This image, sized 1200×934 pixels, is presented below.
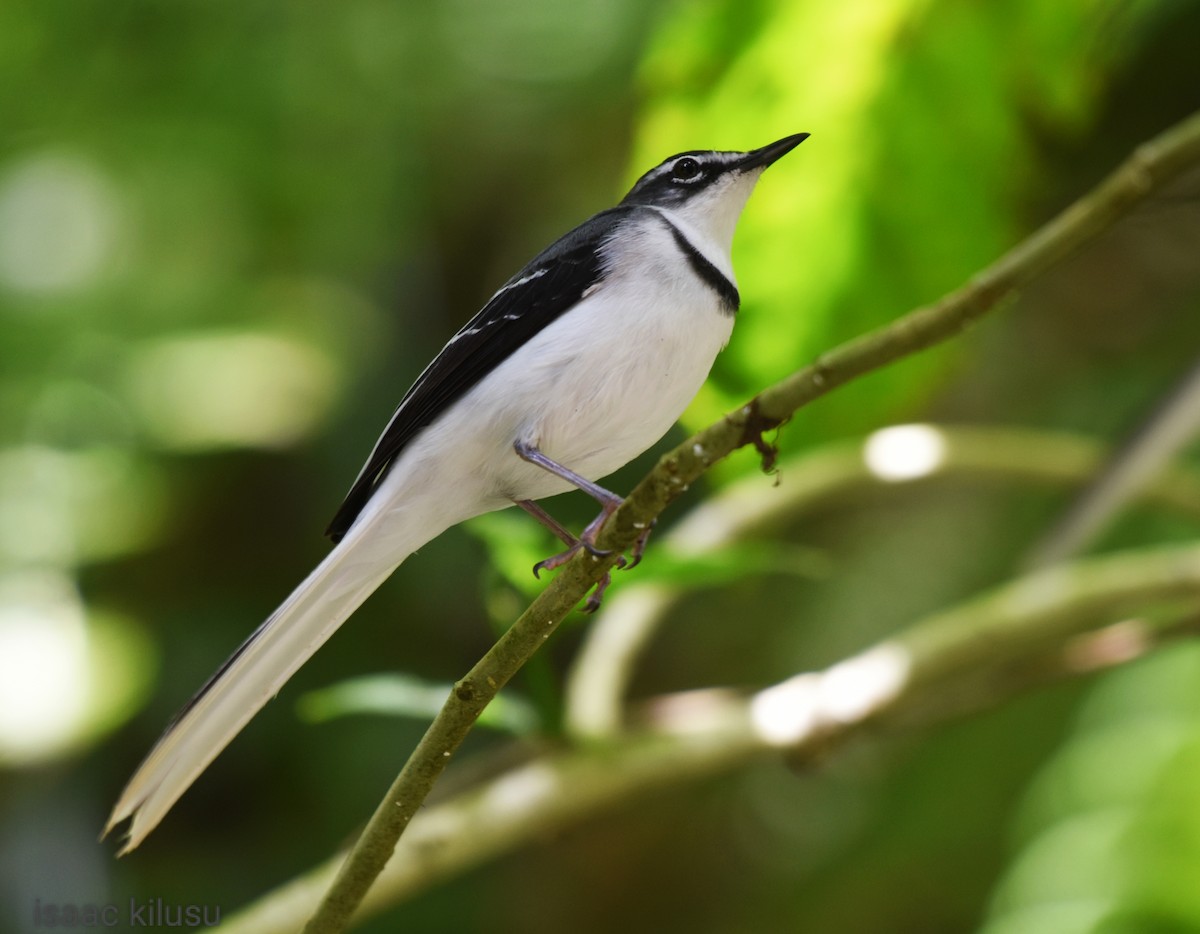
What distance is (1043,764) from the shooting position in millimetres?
2223

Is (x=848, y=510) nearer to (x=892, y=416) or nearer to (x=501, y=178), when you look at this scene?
(x=501, y=178)

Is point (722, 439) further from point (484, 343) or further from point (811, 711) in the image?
point (811, 711)

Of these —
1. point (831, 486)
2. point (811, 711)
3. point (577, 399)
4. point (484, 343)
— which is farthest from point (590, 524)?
point (831, 486)

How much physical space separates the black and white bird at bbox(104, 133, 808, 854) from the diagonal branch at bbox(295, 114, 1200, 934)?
0.08m

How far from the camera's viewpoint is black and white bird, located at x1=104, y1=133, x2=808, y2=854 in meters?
0.76

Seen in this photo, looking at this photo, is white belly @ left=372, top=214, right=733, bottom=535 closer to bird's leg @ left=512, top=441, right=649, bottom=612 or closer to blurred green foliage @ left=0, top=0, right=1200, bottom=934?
bird's leg @ left=512, top=441, right=649, bottom=612

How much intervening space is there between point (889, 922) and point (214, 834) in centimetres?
129

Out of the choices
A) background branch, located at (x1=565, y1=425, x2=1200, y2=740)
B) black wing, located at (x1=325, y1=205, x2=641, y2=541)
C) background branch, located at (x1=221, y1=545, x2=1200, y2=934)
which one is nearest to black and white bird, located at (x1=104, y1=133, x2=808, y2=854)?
black wing, located at (x1=325, y1=205, x2=641, y2=541)

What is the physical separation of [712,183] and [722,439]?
419mm

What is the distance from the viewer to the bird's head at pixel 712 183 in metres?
0.91

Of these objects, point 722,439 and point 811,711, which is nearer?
point 722,439

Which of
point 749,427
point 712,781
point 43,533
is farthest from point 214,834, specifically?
point 749,427

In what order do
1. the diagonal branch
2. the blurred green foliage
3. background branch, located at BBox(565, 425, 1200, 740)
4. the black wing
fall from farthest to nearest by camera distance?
the blurred green foliage < background branch, located at BBox(565, 425, 1200, 740) < the black wing < the diagonal branch

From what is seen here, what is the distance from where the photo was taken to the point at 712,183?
3.08 feet
